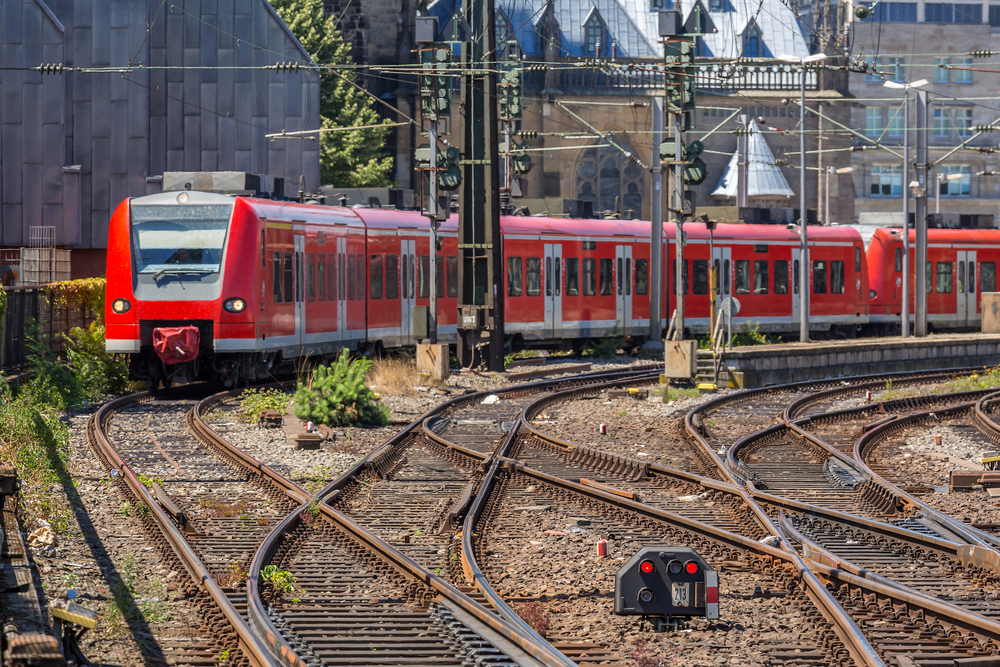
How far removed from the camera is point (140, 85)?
42844mm

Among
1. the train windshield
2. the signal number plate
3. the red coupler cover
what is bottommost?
the signal number plate

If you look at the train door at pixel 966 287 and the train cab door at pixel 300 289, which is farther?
the train door at pixel 966 287

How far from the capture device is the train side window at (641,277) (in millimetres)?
34344

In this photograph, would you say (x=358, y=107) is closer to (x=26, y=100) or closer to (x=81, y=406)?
(x=26, y=100)

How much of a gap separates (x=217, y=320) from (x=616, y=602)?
1448 centimetres

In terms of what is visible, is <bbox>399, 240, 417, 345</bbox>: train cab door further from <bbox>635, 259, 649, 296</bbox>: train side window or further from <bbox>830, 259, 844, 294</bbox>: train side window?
<bbox>830, 259, 844, 294</bbox>: train side window

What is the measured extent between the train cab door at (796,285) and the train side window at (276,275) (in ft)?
58.7

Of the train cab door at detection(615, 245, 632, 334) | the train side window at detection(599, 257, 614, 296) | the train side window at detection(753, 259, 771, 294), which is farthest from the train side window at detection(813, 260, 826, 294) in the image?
the train side window at detection(599, 257, 614, 296)

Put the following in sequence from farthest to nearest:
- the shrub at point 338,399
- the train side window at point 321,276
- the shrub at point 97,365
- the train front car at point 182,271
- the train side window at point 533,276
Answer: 1. the train side window at point 533,276
2. the train side window at point 321,276
3. the shrub at point 97,365
4. the train front car at point 182,271
5. the shrub at point 338,399

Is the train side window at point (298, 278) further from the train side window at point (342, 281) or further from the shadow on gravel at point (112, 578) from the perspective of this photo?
the shadow on gravel at point (112, 578)

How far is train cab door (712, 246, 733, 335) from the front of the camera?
3472cm

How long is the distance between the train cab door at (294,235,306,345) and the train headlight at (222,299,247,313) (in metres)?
2.18

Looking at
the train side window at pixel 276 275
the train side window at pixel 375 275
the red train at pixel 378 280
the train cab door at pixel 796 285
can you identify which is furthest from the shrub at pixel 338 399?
the train cab door at pixel 796 285

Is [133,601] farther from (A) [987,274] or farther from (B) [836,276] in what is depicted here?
(A) [987,274]
